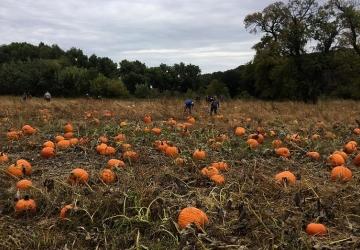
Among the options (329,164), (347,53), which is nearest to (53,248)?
(329,164)

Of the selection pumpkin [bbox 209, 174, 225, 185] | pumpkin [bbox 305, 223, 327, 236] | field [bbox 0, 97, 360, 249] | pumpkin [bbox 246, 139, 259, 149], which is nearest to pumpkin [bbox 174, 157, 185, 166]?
field [bbox 0, 97, 360, 249]

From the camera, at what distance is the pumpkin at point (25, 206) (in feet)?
15.7

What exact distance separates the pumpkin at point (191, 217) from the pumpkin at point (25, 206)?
59.3 inches

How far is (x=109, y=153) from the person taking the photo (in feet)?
25.9

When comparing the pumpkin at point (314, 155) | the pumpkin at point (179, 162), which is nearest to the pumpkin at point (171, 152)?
the pumpkin at point (179, 162)

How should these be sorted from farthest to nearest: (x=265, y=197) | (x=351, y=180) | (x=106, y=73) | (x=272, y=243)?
1. (x=106, y=73)
2. (x=351, y=180)
3. (x=265, y=197)
4. (x=272, y=243)

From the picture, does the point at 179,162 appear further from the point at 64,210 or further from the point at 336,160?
the point at 64,210

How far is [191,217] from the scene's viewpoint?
14.1ft

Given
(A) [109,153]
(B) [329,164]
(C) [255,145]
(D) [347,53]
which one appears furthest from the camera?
(D) [347,53]

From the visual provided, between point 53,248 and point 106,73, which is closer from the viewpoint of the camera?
point 53,248

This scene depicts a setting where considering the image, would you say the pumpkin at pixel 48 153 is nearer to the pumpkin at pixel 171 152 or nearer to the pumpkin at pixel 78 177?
the pumpkin at pixel 171 152

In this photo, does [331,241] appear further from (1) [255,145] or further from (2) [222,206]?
(1) [255,145]

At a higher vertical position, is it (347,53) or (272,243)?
(347,53)

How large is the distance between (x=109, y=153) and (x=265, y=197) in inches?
138
